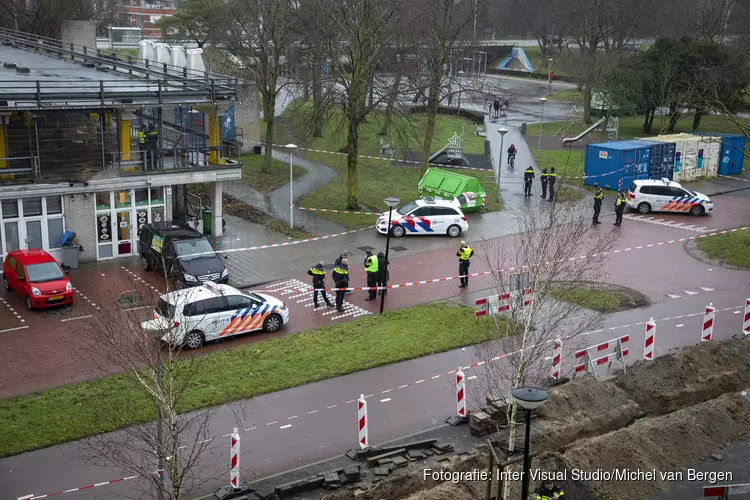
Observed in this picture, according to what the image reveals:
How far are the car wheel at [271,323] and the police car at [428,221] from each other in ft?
30.6

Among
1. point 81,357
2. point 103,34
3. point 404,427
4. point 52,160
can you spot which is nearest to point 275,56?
point 52,160

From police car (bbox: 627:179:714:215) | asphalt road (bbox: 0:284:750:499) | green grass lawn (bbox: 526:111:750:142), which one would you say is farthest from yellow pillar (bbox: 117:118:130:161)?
green grass lawn (bbox: 526:111:750:142)

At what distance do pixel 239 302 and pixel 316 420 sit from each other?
17.0 ft

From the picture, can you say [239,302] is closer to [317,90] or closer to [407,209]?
[407,209]

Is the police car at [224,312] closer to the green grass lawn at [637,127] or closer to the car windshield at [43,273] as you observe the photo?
the car windshield at [43,273]

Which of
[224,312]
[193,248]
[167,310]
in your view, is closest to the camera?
[167,310]

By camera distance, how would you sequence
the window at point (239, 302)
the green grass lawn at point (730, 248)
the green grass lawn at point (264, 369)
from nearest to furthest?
the green grass lawn at point (264, 369), the window at point (239, 302), the green grass lawn at point (730, 248)

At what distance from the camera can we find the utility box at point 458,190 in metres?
33.8

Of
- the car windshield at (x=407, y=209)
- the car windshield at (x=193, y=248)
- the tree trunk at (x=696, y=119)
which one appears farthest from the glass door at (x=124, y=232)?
the tree trunk at (x=696, y=119)

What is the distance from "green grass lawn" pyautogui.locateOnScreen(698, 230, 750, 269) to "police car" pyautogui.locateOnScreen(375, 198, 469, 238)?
8.29 m

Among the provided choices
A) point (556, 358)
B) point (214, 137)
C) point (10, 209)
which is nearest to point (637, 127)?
point (214, 137)

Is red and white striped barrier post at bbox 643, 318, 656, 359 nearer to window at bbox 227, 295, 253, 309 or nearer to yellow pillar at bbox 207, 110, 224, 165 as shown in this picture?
window at bbox 227, 295, 253, 309

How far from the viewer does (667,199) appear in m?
34.2

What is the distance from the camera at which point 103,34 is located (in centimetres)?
8919
